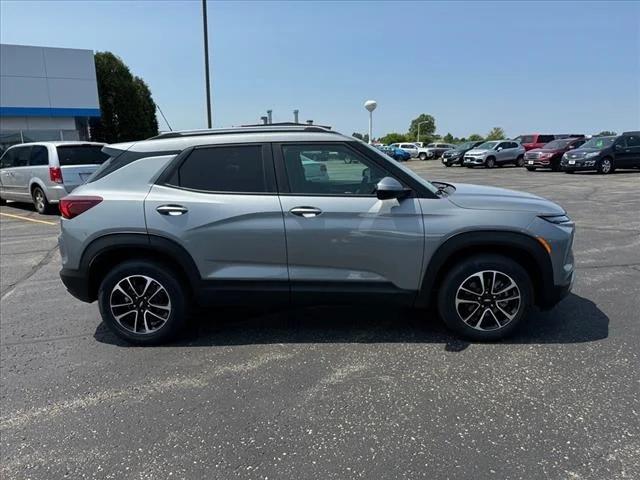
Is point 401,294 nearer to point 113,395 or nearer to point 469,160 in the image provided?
point 113,395

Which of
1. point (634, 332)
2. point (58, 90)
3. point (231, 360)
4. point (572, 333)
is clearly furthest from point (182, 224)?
point (58, 90)

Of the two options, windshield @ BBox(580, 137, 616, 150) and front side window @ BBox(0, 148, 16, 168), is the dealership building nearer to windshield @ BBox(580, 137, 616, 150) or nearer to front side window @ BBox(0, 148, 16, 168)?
front side window @ BBox(0, 148, 16, 168)

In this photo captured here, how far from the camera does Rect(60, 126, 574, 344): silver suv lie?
11.6 feet

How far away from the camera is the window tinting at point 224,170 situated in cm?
368

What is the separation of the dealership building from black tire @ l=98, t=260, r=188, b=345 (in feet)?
82.1

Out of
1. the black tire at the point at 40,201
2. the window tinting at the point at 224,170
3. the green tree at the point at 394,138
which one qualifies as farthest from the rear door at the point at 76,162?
the green tree at the point at 394,138

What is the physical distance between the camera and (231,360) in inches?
141

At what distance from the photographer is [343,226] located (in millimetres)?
3537

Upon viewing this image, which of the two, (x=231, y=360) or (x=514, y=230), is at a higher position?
(x=514, y=230)

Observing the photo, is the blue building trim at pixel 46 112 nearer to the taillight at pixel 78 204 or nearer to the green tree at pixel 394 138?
the taillight at pixel 78 204

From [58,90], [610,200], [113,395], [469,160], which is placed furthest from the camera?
[469,160]

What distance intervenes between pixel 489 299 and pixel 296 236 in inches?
63.5

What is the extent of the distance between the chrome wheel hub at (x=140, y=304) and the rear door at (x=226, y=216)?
1.37 ft

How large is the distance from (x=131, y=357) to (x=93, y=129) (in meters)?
36.7
